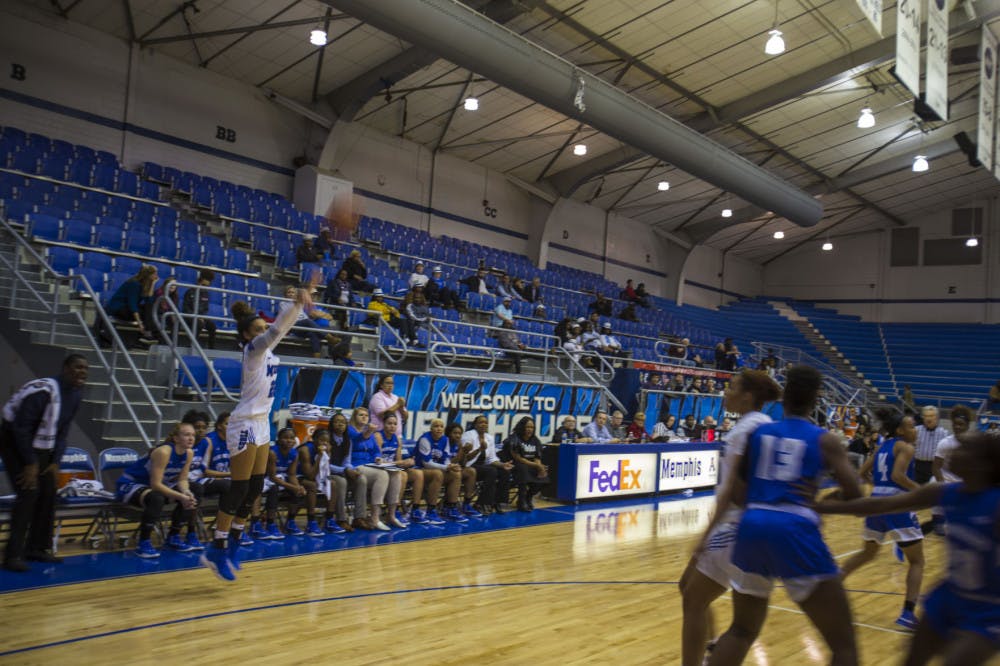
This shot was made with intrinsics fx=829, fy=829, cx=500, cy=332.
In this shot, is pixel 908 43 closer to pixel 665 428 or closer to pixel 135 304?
pixel 665 428

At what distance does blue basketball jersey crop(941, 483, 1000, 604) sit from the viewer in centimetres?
288

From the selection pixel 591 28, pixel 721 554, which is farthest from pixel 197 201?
pixel 721 554

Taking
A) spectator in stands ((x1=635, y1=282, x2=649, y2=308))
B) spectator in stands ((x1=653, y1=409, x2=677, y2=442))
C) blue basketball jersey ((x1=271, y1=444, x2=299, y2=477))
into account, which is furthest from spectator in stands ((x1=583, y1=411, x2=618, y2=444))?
spectator in stands ((x1=635, y1=282, x2=649, y2=308))

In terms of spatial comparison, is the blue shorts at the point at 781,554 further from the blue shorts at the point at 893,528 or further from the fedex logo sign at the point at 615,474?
the fedex logo sign at the point at 615,474

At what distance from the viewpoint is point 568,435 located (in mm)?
12789

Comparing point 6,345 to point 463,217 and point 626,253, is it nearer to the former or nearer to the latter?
point 463,217

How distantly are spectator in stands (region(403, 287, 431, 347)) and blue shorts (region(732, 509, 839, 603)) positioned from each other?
9.78 metres

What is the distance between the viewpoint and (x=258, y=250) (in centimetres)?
1533

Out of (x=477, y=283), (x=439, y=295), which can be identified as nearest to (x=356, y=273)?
(x=439, y=295)

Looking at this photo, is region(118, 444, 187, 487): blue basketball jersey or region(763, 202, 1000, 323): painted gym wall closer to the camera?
region(118, 444, 187, 487): blue basketball jersey

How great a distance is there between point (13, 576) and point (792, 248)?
33724 millimetres

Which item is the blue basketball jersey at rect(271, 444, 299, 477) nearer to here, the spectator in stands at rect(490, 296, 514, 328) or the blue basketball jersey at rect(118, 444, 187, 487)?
the blue basketball jersey at rect(118, 444, 187, 487)

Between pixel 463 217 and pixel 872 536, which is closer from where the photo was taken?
pixel 872 536

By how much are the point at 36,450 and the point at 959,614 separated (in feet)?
20.5
